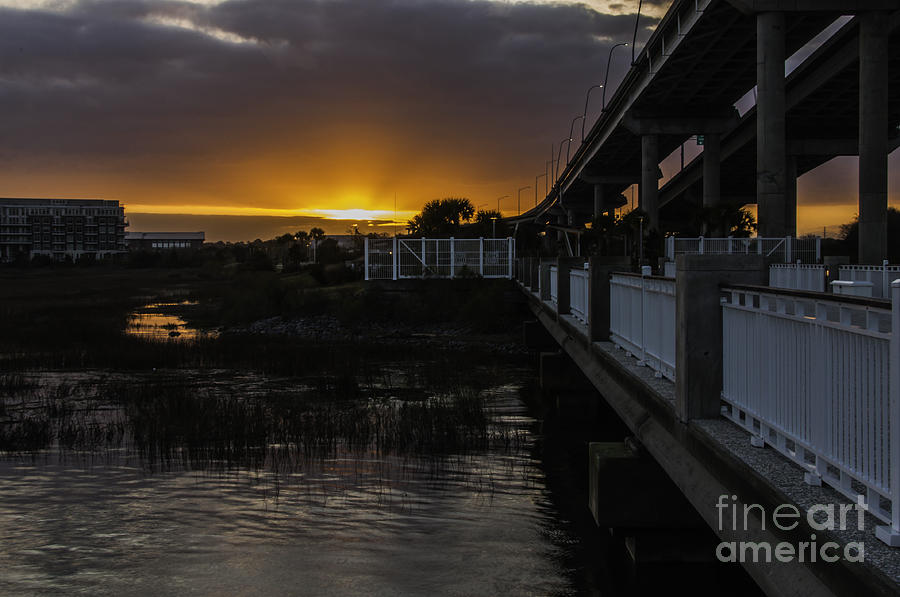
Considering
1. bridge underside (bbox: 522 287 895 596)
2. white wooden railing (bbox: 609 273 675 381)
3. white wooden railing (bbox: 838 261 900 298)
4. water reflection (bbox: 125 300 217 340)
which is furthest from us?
water reflection (bbox: 125 300 217 340)

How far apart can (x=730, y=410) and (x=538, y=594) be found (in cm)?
256

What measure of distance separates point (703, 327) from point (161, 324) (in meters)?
36.4

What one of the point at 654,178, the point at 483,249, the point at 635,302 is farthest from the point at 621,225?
the point at 635,302

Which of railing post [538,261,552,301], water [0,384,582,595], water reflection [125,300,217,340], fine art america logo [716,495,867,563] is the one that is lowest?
water [0,384,582,595]

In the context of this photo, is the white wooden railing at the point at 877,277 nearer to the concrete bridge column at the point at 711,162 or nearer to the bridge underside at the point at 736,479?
the bridge underside at the point at 736,479

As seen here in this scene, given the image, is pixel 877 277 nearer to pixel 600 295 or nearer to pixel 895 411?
pixel 600 295

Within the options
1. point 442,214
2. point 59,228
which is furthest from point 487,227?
point 59,228

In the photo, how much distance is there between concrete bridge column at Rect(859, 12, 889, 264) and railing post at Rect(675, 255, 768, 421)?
2753 centimetres

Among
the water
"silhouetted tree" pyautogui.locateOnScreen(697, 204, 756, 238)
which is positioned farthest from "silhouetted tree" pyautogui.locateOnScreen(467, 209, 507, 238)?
the water

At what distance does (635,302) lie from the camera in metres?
9.60

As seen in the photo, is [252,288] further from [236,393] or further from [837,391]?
[837,391]

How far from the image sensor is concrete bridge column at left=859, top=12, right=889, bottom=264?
3073cm

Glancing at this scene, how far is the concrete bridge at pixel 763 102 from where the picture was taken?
31.2 m

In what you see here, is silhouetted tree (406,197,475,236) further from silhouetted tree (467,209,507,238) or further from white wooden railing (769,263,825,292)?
white wooden railing (769,263,825,292)
